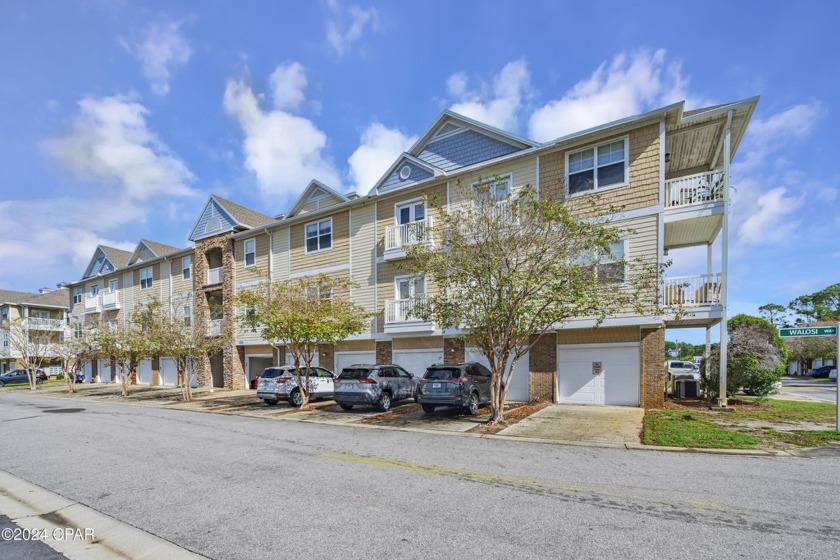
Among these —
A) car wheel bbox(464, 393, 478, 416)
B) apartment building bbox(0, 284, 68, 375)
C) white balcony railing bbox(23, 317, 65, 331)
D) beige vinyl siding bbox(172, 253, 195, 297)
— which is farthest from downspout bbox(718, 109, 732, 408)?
white balcony railing bbox(23, 317, 65, 331)

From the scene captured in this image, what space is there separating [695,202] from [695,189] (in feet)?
1.65

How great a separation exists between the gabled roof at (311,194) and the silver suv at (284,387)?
9.57 metres

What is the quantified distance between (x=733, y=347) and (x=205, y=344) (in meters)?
22.3

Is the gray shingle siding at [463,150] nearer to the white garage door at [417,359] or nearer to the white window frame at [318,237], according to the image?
the white window frame at [318,237]

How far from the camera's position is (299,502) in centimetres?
574

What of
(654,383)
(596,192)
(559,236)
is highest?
(596,192)

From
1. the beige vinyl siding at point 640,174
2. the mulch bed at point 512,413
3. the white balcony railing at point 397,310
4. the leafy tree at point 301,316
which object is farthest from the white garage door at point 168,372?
the beige vinyl siding at point 640,174

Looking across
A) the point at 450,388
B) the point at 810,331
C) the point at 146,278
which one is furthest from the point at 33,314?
the point at 810,331

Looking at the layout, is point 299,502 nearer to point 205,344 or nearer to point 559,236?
point 559,236

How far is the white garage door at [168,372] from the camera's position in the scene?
1239 inches

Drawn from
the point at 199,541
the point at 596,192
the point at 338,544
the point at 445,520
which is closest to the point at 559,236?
the point at 596,192

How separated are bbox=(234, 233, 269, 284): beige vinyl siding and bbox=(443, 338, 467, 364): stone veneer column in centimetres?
1193

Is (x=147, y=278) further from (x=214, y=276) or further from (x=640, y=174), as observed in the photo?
(x=640, y=174)

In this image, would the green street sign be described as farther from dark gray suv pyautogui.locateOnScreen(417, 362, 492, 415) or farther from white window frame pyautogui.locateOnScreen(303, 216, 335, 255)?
white window frame pyautogui.locateOnScreen(303, 216, 335, 255)
